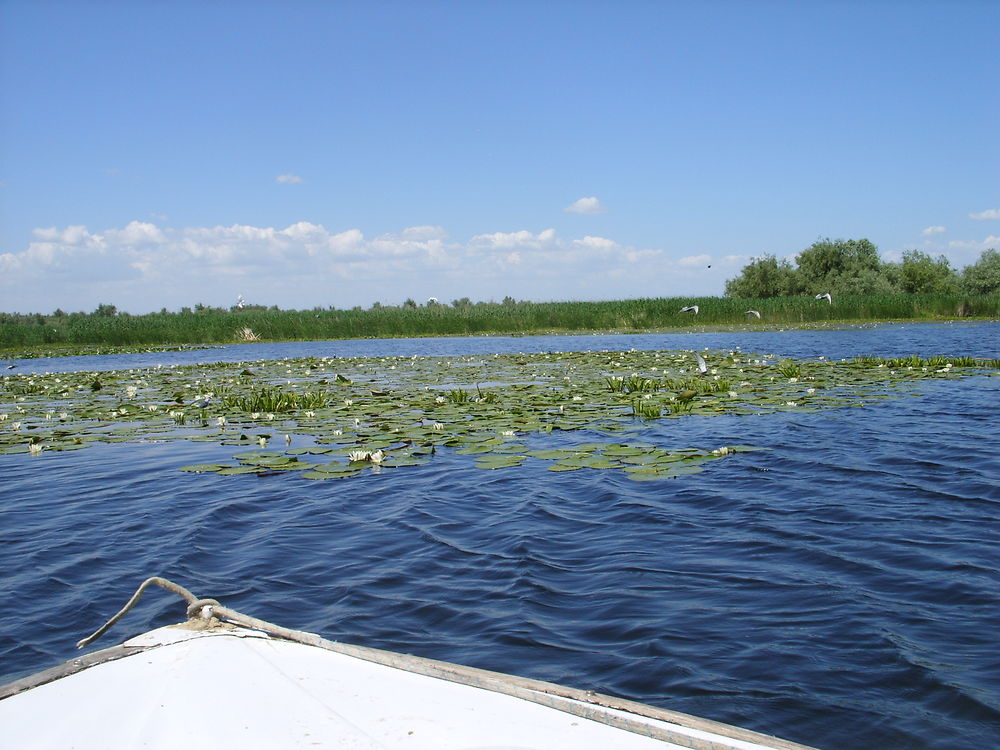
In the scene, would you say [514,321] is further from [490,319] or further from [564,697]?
[564,697]

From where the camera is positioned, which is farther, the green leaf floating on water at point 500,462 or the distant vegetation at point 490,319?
the distant vegetation at point 490,319

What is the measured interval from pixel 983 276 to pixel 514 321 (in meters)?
35.8

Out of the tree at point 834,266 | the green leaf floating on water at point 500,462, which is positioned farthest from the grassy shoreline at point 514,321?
the green leaf floating on water at point 500,462

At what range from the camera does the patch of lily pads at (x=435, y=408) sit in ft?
28.0

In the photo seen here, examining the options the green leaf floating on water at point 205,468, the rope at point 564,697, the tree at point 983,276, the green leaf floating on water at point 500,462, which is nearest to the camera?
the rope at point 564,697

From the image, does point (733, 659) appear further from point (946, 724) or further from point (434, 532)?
point (434, 532)

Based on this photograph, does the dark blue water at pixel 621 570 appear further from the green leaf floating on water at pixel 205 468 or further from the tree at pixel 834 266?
the tree at pixel 834 266

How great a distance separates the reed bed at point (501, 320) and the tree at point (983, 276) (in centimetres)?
924

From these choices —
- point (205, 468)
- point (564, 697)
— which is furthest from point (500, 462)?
point (564, 697)

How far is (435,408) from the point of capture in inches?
475

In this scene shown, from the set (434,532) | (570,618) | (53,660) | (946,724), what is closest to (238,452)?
(434,532)

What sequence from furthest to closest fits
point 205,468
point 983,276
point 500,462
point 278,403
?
point 983,276 < point 278,403 < point 205,468 < point 500,462

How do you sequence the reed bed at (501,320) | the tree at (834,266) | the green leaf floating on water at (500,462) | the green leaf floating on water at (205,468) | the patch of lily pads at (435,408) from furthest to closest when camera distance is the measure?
the tree at (834,266) → the reed bed at (501,320) → the patch of lily pads at (435,408) → the green leaf floating on water at (205,468) → the green leaf floating on water at (500,462)

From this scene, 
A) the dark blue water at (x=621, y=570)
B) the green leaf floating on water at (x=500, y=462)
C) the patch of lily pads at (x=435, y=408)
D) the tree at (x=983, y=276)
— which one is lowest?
the dark blue water at (x=621, y=570)
